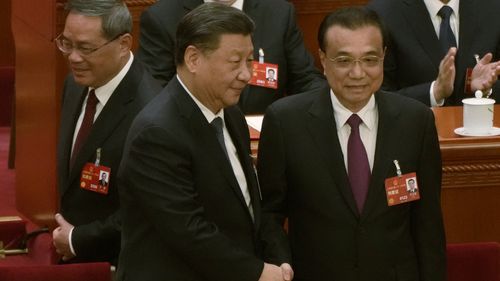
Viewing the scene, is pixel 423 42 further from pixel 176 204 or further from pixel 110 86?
pixel 176 204

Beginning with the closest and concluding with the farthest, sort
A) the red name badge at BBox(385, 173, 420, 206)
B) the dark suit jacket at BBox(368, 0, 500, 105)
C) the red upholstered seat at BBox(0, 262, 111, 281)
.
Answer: the red name badge at BBox(385, 173, 420, 206) → the red upholstered seat at BBox(0, 262, 111, 281) → the dark suit jacket at BBox(368, 0, 500, 105)

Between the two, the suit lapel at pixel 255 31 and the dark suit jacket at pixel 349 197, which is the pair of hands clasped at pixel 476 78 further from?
the dark suit jacket at pixel 349 197

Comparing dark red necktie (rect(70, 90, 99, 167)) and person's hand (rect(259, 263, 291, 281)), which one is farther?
dark red necktie (rect(70, 90, 99, 167))

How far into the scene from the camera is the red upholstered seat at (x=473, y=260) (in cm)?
302

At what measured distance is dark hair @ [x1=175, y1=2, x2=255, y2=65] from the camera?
2.60 m

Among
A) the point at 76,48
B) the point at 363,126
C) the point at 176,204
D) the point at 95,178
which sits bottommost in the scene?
the point at 95,178

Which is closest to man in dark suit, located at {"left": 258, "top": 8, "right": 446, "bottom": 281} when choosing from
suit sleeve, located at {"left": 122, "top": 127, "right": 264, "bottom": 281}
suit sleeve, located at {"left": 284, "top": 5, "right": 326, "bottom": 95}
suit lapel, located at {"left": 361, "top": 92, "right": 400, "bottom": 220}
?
suit lapel, located at {"left": 361, "top": 92, "right": 400, "bottom": 220}

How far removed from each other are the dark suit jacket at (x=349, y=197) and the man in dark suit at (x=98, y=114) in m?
0.46

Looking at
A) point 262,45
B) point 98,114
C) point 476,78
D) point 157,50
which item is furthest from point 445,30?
point 98,114

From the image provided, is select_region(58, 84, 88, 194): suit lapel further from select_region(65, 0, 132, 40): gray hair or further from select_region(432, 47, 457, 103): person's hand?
select_region(432, 47, 457, 103): person's hand

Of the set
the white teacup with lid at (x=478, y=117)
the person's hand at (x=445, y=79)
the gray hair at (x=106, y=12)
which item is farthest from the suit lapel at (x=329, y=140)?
the person's hand at (x=445, y=79)

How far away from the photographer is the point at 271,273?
2.65 meters

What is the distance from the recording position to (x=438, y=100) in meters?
4.00

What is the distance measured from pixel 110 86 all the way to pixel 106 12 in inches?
8.2
